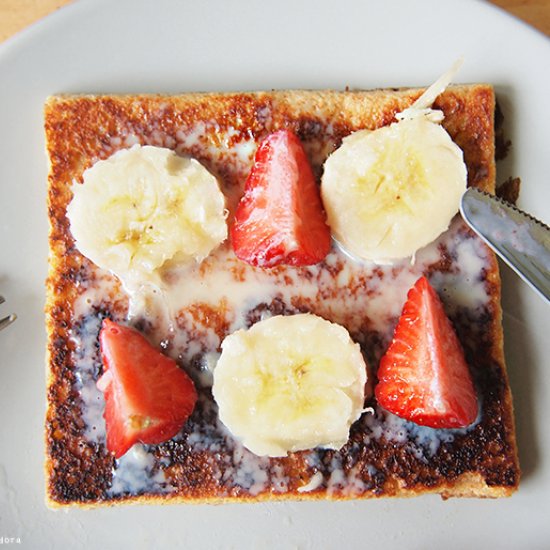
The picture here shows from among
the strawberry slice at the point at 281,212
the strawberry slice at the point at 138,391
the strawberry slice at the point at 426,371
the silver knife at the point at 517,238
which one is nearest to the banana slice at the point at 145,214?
the strawberry slice at the point at 281,212

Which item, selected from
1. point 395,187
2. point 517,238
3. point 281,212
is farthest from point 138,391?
point 517,238

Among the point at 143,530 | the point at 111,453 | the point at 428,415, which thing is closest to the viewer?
the point at 428,415

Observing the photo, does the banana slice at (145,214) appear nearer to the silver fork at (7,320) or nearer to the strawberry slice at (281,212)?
the strawberry slice at (281,212)

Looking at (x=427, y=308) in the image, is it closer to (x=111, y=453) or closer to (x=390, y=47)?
(x=390, y=47)

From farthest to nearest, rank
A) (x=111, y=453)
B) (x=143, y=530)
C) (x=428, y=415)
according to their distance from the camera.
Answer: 1. (x=143, y=530)
2. (x=111, y=453)
3. (x=428, y=415)

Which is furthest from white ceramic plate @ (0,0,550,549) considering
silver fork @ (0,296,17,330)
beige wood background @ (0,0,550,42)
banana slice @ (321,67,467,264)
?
banana slice @ (321,67,467,264)

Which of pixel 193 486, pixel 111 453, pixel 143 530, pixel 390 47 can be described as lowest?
pixel 143 530

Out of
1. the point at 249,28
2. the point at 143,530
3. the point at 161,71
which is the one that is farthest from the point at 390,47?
the point at 143,530
